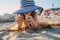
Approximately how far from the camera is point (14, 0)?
263 cm

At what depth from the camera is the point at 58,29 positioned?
246cm

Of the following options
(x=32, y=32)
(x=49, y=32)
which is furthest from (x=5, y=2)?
(x=49, y=32)

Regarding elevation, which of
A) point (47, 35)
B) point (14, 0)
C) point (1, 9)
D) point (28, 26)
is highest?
point (14, 0)

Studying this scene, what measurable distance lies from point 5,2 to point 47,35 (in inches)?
39.9

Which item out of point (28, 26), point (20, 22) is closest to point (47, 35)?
point (28, 26)

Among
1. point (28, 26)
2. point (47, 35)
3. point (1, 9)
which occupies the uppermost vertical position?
point (1, 9)

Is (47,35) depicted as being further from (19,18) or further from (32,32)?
(19,18)

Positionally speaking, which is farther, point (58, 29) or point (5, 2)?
point (5, 2)

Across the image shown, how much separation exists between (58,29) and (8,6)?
103 cm

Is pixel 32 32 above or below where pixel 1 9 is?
below

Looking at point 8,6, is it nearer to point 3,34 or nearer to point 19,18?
point 19,18

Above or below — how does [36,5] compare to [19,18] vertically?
above

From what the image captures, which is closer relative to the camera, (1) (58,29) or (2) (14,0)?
(1) (58,29)

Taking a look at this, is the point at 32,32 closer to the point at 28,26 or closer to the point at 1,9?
the point at 28,26
